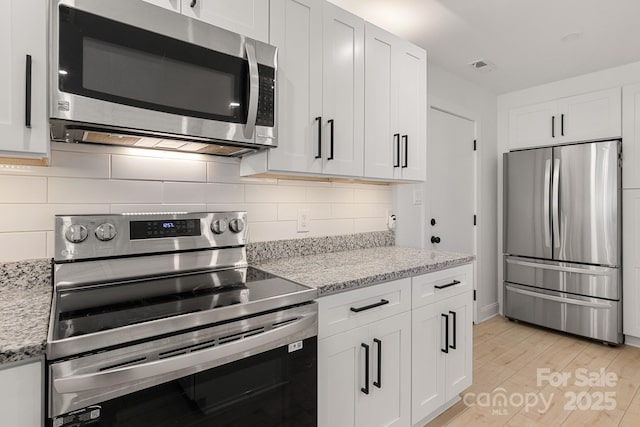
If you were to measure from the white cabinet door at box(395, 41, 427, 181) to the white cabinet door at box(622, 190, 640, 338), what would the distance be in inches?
80.9

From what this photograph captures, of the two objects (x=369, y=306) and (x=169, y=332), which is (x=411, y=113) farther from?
(x=169, y=332)

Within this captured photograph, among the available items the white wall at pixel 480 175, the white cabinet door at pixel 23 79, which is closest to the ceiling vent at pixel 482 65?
the white wall at pixel 480 175

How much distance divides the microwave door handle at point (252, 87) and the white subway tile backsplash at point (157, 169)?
39 centimetres

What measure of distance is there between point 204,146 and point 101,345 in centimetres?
90

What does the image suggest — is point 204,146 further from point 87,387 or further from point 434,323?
point 434,323

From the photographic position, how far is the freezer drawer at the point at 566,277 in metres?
2.93

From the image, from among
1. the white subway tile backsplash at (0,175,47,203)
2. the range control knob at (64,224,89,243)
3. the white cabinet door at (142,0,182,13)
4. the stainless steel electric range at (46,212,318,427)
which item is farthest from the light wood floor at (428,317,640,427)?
the white cabinet door at (142,0,182,13)

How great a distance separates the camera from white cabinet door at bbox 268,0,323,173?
5.09ft

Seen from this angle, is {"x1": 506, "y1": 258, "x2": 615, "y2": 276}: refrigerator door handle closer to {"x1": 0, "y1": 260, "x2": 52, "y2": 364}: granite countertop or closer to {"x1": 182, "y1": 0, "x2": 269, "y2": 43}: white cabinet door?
{"x1": 182, "y1": 0, "x2": 269, "y2": 43}: white cabinet door

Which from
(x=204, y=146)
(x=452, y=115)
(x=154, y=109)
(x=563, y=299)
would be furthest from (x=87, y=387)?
(x=563, y=299)

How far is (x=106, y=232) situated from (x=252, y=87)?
2.60ft

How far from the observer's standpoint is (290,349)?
1.19 metres

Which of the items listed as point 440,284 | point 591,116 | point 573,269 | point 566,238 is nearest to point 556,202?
point 566,238

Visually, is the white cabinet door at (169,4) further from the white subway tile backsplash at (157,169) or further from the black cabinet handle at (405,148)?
the black cabinet handle at (405,148)
